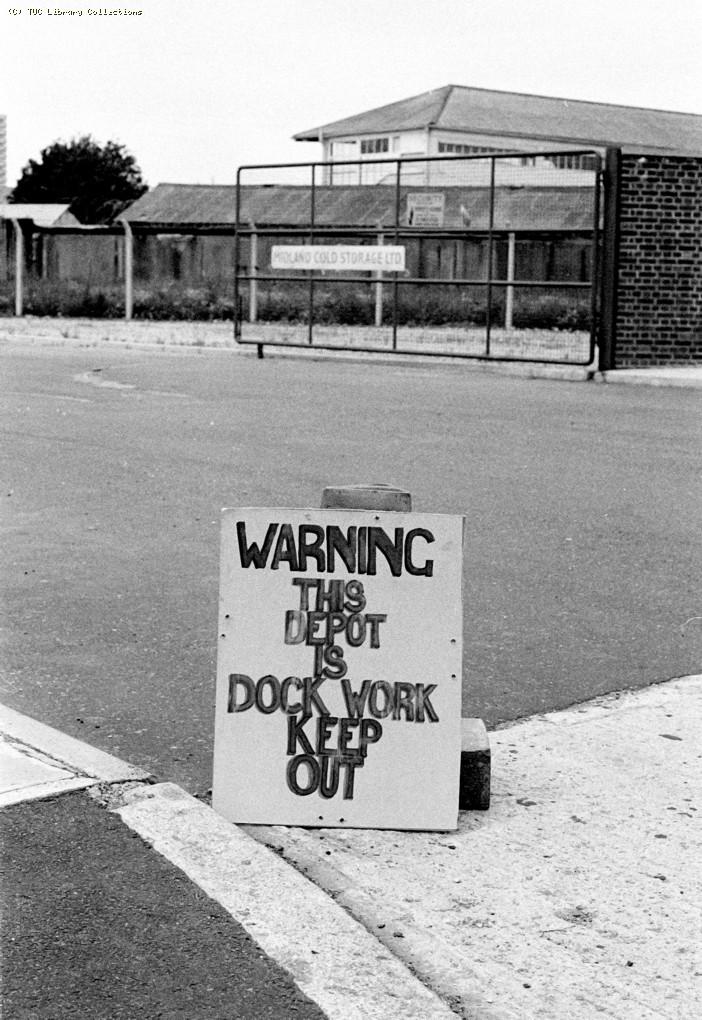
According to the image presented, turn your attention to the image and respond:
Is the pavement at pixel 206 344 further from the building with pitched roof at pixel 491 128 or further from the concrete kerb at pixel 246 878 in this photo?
the building with pitched roof at pixel 491 128

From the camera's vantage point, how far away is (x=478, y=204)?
29.4 meters

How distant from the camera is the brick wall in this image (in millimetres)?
19281

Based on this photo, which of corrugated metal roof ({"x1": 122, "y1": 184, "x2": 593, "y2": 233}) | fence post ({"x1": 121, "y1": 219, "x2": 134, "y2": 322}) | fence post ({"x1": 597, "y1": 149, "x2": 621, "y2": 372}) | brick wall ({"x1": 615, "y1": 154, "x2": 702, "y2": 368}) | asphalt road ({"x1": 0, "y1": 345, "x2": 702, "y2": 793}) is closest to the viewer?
asphalt road ({"x1": 0, "y1": 345, "x2": 702, "y2": 793})

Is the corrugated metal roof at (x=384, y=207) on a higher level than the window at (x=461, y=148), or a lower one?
lower

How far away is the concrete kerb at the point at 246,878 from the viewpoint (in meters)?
3.16

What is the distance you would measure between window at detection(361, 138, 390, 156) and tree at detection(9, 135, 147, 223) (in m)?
18.9

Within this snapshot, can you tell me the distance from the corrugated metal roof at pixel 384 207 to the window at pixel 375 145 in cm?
3815

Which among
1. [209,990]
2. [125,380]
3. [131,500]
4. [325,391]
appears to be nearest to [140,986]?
[209,990]

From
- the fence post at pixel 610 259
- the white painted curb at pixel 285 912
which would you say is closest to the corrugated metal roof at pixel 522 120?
the fence post at pixel 610 259

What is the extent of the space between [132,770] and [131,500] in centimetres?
470

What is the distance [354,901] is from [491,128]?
65520 mm

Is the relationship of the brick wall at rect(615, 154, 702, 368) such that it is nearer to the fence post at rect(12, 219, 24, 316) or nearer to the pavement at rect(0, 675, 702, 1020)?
the fence post at rect(12, 219, 24, 316)

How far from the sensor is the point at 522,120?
68625mm


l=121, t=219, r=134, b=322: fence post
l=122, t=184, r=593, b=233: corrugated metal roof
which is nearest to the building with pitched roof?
l=122, t=184, r=593, b=233: corrugated metal roof
